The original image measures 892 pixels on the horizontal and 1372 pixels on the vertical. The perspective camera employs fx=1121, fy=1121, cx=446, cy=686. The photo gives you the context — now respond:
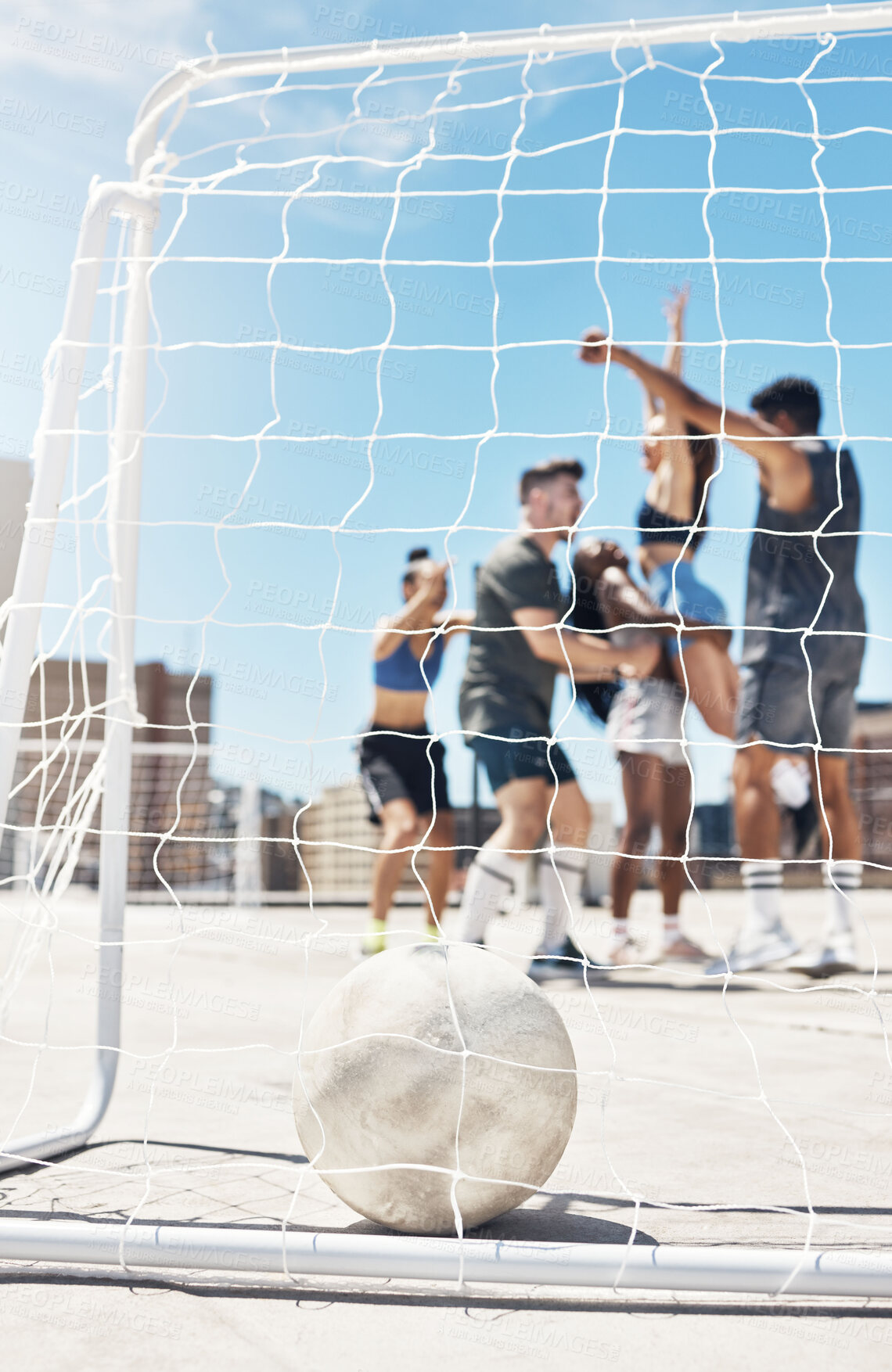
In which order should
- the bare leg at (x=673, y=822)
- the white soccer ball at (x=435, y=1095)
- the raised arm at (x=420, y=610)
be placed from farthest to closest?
the bare leg at (x=673, y=822) → the raised arm at (x=420, y=610) → the white soccer ball at (x=435, y=1095)

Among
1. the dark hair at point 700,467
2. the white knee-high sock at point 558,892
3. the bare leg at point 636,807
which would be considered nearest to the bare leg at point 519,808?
the white knee-high sock at point 558,892

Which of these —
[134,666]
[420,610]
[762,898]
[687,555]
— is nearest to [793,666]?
[687,555]

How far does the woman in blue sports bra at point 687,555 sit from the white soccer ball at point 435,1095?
3832 mm

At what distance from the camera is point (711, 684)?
227 inches

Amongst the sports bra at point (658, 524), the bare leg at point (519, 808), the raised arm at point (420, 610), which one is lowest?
the bare leg at point (519, 808)

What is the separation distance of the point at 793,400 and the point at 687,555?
88 centimetres

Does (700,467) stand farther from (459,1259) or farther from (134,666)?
(459,1259)

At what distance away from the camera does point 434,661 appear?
5.73 m

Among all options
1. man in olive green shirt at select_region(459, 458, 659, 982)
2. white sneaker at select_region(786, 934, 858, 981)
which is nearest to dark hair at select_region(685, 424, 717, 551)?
man in olive green shirt at select_region(459, 458, 659, 982)

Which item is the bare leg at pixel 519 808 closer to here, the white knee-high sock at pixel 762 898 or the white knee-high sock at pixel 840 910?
the white knee-high sock at pixel 762 898

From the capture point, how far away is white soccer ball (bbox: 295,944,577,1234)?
1.90m

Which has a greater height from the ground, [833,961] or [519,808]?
[519,808]

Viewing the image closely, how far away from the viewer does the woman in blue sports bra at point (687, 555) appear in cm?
564

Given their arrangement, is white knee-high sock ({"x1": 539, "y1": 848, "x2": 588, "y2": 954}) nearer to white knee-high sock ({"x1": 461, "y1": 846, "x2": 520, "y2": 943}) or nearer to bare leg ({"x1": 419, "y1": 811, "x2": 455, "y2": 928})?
white knee-high sock ({"x1": 461, "y1": 846, "x2": 520, "y2": 943})
